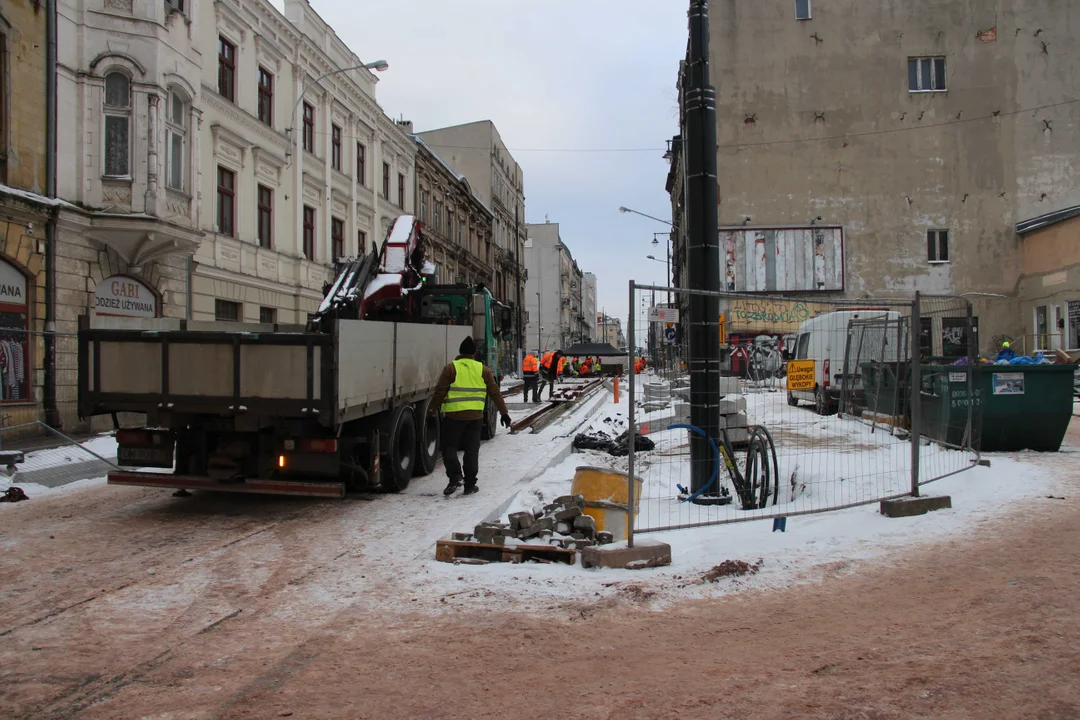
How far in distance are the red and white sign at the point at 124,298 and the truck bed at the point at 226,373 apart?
9103mm

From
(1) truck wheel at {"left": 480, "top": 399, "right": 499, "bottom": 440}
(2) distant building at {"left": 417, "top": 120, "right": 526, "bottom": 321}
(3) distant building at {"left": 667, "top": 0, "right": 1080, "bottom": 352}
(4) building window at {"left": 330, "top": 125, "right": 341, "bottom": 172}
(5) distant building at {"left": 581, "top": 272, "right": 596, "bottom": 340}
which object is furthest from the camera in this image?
(5) distant building at {"left": 581, "top": 272, "right": 596, "bottom": 340}

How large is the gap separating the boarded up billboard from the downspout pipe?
24.4 metres

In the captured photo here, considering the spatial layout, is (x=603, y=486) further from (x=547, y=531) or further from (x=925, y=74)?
(x=925, y=74)

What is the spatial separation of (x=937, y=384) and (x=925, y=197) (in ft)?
84.6

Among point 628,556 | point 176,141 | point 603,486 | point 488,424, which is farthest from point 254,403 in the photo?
point 176,141

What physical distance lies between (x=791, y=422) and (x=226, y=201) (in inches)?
700

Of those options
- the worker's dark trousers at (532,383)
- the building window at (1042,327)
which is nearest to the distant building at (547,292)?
the building window at (1042,327)

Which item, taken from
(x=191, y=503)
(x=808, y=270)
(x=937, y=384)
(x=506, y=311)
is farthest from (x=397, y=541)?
(x=808, y=270)

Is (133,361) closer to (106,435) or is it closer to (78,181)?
(106,435)

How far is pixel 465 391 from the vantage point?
8.52 metres

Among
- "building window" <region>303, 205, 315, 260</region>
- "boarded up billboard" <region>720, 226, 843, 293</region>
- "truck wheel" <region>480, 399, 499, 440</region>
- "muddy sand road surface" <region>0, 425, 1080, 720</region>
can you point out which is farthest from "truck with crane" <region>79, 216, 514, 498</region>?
"boarded up billboard" <region>720, 226, 843, 293</region>

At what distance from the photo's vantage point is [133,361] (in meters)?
7.35

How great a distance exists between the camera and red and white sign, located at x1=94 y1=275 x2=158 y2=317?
15.7m

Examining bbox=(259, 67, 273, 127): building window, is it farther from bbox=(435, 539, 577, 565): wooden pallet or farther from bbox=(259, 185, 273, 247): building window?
bbox=(435, 539, 577, 565): wooden pallet
